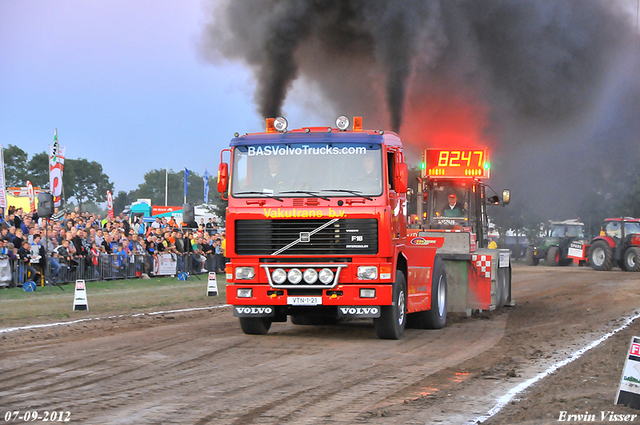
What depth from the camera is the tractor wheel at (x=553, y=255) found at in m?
39.0

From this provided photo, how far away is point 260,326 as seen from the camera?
11.8m

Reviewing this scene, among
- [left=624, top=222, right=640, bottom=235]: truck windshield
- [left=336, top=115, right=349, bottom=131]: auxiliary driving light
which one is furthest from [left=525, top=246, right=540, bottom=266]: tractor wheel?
[left=336, top=115, right=349, bottom=131]: auxiliary driving light

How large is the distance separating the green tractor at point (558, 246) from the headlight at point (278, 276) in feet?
102

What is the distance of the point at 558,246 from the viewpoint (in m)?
39.2

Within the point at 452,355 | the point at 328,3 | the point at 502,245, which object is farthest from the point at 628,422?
the point at 502,245

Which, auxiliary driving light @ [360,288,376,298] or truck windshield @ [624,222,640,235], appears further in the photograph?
truck windshield @ [624,222,640,235]

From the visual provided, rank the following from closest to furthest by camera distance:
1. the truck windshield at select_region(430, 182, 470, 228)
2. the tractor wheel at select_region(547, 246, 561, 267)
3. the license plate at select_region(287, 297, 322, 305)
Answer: the license plate at select_region(287, 297, 322, 305), the truck windshield at select_region(430, 182, 470, 228), the tractor wheel at select_region(547, 246, 561, 267)

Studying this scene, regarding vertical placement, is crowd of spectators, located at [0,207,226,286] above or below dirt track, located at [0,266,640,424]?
above

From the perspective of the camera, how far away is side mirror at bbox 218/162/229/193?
35.9 feet

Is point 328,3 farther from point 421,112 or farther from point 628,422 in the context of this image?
point 628,422

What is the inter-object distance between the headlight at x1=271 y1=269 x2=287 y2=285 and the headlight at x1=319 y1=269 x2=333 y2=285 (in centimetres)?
54

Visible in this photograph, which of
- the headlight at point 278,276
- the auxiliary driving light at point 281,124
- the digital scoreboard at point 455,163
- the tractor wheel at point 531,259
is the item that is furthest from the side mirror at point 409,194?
the tractor wheel at point 531,259

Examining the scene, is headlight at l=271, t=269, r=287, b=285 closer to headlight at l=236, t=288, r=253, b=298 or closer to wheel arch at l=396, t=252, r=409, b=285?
headlight at l=236, t=288, r=253, b=298

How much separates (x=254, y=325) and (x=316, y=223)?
2171 mm
